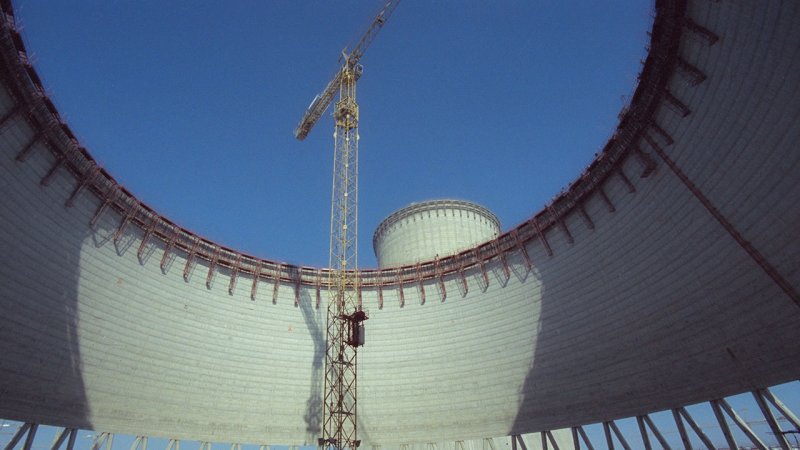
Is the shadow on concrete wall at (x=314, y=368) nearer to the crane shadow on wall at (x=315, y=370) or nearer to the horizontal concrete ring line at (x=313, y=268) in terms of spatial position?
the crane shadow on wall at (x=315, y=370)

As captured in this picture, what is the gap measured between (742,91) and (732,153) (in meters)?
3.47

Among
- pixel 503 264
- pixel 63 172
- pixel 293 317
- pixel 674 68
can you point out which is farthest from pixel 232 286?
pixel 674 68

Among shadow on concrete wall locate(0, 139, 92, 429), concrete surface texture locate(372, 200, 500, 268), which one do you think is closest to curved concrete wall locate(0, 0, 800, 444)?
shadow on concrete wall locate(0, 139, 92, 429)

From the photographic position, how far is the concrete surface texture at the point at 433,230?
55.7m

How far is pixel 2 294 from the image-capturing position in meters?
28.7

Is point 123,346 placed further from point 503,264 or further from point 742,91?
point 742,91

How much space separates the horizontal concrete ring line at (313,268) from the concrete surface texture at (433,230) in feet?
24.5

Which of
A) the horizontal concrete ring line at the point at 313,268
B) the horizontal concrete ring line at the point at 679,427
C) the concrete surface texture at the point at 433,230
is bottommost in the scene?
the horizontal concrete ring line at the point at 679,427

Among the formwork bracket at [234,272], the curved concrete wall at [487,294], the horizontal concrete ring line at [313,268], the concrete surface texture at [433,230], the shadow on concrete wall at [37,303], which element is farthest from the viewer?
the concrete surface texture at [433,230]

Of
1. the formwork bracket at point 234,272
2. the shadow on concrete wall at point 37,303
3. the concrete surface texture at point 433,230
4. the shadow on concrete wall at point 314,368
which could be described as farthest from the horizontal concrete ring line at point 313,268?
the concrete surface texture at point 433,230

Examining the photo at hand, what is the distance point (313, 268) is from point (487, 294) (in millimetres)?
17553

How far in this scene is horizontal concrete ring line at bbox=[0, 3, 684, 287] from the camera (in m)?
28.3

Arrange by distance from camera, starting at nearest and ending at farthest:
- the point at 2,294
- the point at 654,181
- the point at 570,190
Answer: the point at 2,294
the point at 654,181
the point at 570,190

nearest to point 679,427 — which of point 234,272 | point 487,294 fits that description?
point 487,294
